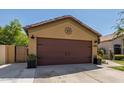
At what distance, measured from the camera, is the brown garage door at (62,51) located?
43.3 feet

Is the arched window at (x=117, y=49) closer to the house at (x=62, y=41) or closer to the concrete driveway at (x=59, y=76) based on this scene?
the house at (x=62, y=41)

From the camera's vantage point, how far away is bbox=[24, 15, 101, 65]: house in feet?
42.8

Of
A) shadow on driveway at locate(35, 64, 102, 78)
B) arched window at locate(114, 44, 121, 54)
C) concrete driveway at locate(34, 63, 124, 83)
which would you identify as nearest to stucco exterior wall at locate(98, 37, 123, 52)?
arched window at locate(114, 44, 121, 54)

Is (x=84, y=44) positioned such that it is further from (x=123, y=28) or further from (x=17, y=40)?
(x=17, y=40)

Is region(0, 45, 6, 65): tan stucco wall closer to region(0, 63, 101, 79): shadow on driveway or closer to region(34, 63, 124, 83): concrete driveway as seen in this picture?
region(0, 63, 101, 79): shadow on driveway

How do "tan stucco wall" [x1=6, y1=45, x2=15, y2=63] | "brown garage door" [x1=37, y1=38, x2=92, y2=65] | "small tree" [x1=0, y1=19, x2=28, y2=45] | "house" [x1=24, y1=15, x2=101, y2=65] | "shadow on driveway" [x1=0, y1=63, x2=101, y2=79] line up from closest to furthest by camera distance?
"shadow on driveway" [x1=0, y1=63, x2=101, y2=79] < "house" [x1=24, y1=15, x2=101, y2=65] < "brown garage door" [x1=37, y1=38, x2=92, y2=65] < "tan stucco wall" [x1=6, y1=45, x2=15, y2=63] < "small tree" [x1=0, y1=19, x2=28, y2=45]

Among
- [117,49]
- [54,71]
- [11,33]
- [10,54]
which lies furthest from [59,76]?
[11,33]

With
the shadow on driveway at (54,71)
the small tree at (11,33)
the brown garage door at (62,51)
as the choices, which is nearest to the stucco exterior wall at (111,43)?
the brown garage door at (62,51)

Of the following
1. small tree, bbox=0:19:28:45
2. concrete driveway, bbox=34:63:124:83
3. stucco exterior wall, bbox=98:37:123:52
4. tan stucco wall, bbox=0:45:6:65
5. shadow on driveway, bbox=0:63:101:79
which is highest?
small tree, bbox=0:19:28:45

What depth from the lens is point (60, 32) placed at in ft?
46.2

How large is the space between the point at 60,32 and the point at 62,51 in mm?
1706

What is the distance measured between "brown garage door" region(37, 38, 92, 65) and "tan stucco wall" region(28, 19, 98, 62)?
1.22 feet

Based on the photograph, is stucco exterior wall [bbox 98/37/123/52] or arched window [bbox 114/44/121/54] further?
arched window [bbox 114/44/121/54]

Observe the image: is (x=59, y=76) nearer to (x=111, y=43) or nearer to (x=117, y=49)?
(x=111, y=43)
